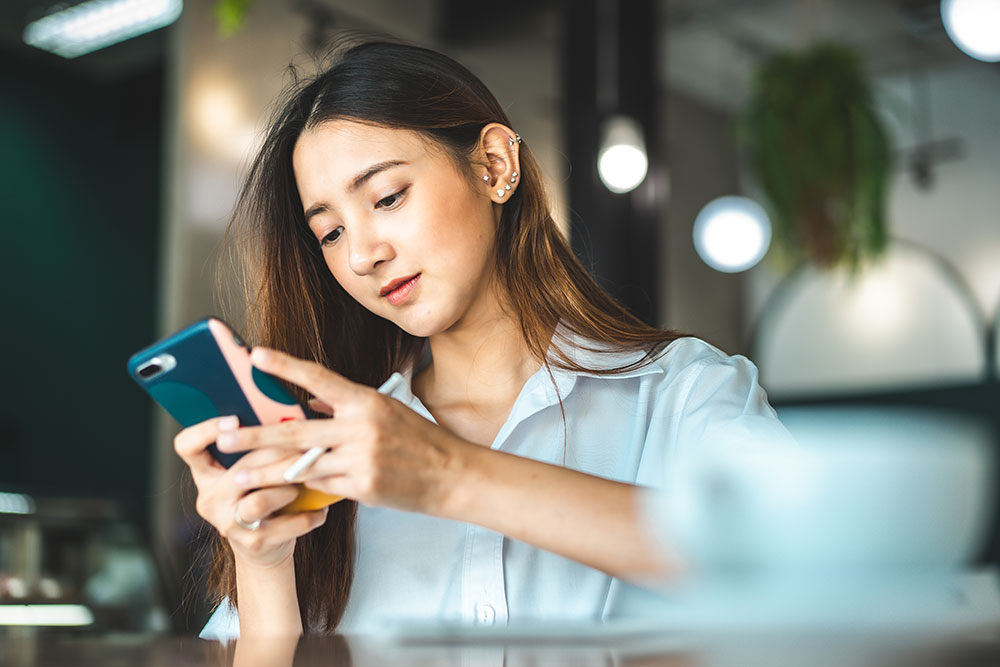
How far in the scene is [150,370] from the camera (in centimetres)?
96

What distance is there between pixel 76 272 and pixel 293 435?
12.2 feet

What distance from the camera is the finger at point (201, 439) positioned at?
94cm

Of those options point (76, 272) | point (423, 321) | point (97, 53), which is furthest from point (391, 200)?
point (97, 53)

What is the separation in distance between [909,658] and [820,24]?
19.3 feet

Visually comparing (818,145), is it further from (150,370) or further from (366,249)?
(150,370)

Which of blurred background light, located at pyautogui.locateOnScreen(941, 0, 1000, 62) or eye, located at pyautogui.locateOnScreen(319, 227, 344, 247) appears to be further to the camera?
blurred background light, located at pyautogui.locateOnScreen(941, 0, 1000, 62)

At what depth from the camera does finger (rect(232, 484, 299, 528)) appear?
3.06 feet

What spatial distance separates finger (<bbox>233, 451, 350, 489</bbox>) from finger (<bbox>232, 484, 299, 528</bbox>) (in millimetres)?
12

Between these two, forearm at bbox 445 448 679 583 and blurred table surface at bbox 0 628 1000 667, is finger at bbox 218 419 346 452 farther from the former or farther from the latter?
blurred table surface at bbox 0 628 1000 667

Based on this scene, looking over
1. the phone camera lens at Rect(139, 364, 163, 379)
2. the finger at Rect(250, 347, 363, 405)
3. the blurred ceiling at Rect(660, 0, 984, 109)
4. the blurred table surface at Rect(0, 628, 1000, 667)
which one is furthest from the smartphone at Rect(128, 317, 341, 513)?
the blurred ceiling at Rect(660, 0, 984, 109)

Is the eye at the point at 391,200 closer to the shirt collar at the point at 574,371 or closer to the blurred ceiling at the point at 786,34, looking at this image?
the shirt collar at the point at 574,371

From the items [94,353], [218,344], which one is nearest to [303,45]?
[94,353]

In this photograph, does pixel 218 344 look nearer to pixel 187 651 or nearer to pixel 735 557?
pixel 187 651

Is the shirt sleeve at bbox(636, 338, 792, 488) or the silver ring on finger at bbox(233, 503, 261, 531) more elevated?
the shirt sleeve at bbox(636, 338, 792, 488)
